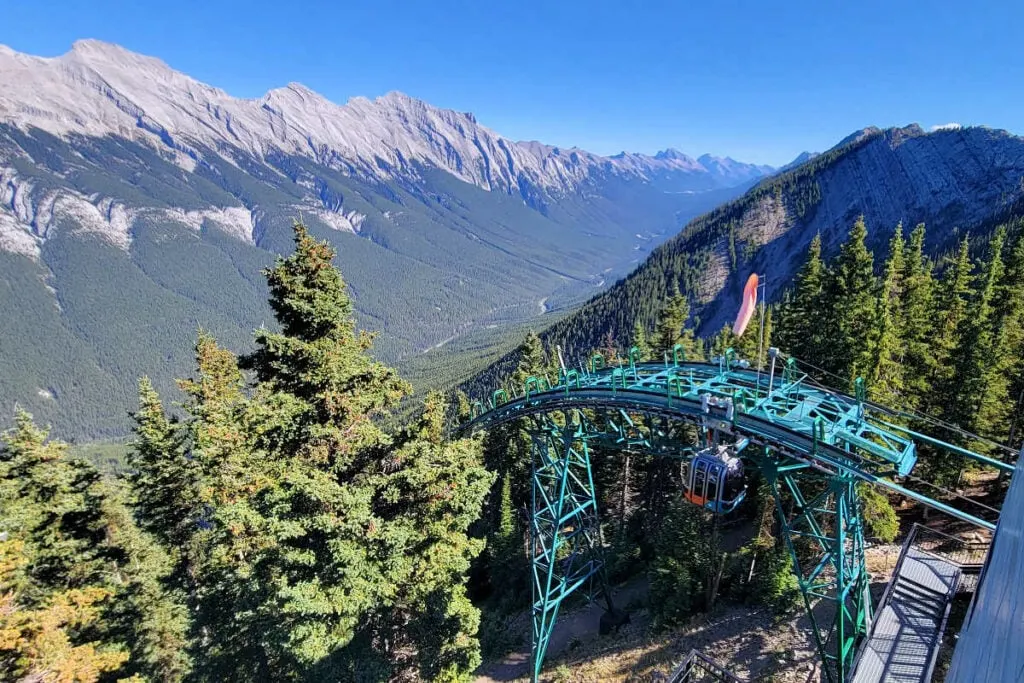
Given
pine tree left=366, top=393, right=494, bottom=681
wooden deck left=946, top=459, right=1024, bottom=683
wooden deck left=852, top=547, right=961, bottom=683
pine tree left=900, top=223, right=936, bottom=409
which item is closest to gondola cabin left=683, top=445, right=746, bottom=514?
wooden deck left=852, top=547, right=961, bottom=683

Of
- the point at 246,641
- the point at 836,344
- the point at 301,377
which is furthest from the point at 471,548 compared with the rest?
the point at 836,344

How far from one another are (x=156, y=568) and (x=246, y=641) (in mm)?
5350

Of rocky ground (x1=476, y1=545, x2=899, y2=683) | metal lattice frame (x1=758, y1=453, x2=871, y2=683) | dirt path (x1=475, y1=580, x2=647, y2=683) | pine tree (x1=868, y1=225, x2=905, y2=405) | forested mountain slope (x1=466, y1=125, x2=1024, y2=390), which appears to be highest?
forested mountain slope (x1=466, y1=125, x2=1024, y2=390)

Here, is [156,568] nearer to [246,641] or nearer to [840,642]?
[246,641]

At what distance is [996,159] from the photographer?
415 ft

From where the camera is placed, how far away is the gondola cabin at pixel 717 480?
14.5 meters

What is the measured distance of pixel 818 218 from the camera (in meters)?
165

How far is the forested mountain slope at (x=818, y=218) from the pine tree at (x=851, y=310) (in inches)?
3272

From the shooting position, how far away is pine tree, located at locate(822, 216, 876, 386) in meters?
24.9

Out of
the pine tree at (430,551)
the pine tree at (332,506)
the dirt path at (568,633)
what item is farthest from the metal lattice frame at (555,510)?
the pine tree at (430,551)

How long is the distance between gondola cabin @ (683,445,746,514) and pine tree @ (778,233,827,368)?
18001 millimetres

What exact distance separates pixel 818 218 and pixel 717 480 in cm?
18243

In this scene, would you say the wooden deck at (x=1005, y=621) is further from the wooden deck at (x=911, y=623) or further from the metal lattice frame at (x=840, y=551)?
the wooden deck at (x=911, y=623)

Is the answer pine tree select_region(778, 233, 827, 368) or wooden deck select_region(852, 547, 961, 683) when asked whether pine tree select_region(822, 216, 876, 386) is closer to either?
pine tree select_region(778, 233, 827, 368)
